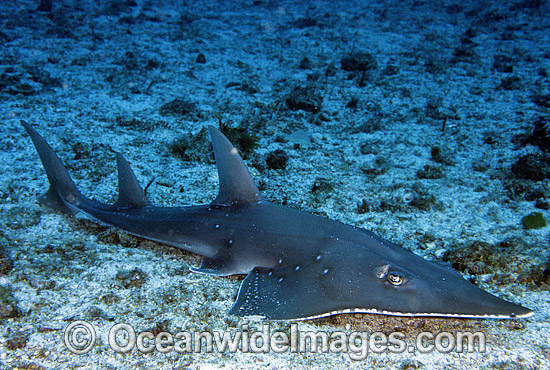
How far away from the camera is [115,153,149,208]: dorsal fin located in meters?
3.74

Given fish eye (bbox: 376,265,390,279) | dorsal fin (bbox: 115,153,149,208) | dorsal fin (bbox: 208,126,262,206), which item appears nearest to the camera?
fish eye (bbox: 376,265,390,279)

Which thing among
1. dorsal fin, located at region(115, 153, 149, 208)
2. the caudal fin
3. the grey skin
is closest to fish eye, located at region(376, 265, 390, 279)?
the grey skin

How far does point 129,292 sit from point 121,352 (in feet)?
2.30

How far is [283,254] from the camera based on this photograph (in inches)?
120

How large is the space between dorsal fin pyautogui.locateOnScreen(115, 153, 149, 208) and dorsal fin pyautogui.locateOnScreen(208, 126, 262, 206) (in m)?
1.02

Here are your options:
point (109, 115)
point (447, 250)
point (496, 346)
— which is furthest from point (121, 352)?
point (109, 115)

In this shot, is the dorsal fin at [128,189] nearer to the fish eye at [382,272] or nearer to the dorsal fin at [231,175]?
the dorsal fin at [231,175]

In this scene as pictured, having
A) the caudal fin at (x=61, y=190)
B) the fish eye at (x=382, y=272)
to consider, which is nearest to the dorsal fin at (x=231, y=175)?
the fish eye at (x=382, y=272)

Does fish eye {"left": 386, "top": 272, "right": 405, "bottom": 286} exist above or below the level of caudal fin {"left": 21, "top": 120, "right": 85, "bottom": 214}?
above

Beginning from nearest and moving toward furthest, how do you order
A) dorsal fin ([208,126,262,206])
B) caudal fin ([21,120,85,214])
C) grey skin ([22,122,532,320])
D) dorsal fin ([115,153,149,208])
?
1. grey skin ([22,122,532,320])
2. dorsal fin ([208,126,262,206])
3. dorsal fin ([115,153,149,208])
4. caudal fin ([21,120,85,214])

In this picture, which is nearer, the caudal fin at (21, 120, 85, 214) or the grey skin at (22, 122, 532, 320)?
the grey skin at (22, 122, 532, 320)

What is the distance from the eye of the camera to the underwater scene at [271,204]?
2.51 metres

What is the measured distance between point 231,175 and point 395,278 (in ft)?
5.99

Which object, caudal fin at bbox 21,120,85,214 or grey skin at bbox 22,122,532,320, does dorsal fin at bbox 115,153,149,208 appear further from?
caudal fin at bbox 21,120,85,214
